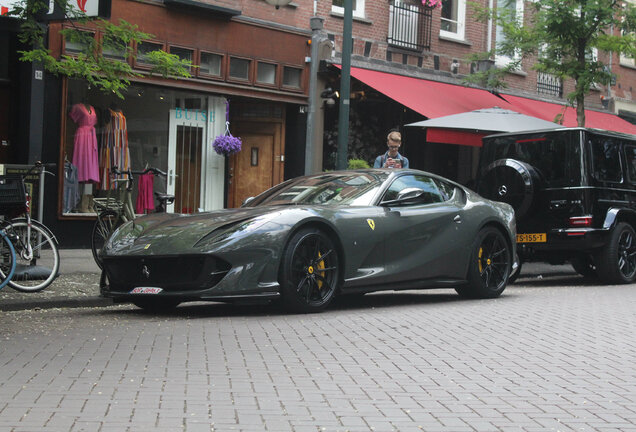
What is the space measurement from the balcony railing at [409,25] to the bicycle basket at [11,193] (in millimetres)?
11942

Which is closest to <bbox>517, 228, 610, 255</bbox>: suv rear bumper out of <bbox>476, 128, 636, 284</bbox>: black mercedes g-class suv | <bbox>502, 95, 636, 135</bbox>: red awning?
<bbox>476, 128, 636, 284</bbox>: black mercedes g-class suv

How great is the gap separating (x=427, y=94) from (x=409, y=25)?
2014 millimetres

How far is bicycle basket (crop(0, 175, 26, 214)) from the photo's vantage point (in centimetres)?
941

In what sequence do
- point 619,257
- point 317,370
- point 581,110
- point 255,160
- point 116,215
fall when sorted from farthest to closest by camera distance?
point 581,110 < point 255,160 < point 619,257 < point 116,215 < point 317,370

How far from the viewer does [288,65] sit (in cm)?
1805

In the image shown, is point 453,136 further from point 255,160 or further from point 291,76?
point 255,160

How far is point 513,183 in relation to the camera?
12.2 meters

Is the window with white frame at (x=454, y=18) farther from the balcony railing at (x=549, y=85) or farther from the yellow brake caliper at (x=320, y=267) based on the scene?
the yellow brake caliper at (x=320, y=267)

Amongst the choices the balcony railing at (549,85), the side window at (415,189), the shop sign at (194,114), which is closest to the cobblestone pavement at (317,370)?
the side window at (415,189)

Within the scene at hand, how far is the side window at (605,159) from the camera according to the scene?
484 inches

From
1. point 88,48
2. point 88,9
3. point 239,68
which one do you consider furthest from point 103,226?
point 239,68

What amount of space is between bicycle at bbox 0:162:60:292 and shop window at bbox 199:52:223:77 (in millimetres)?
7567

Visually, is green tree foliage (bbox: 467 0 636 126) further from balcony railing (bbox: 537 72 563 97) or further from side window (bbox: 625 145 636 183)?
side window (bbox: 625 145 636 183)

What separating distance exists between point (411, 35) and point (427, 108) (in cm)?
292
